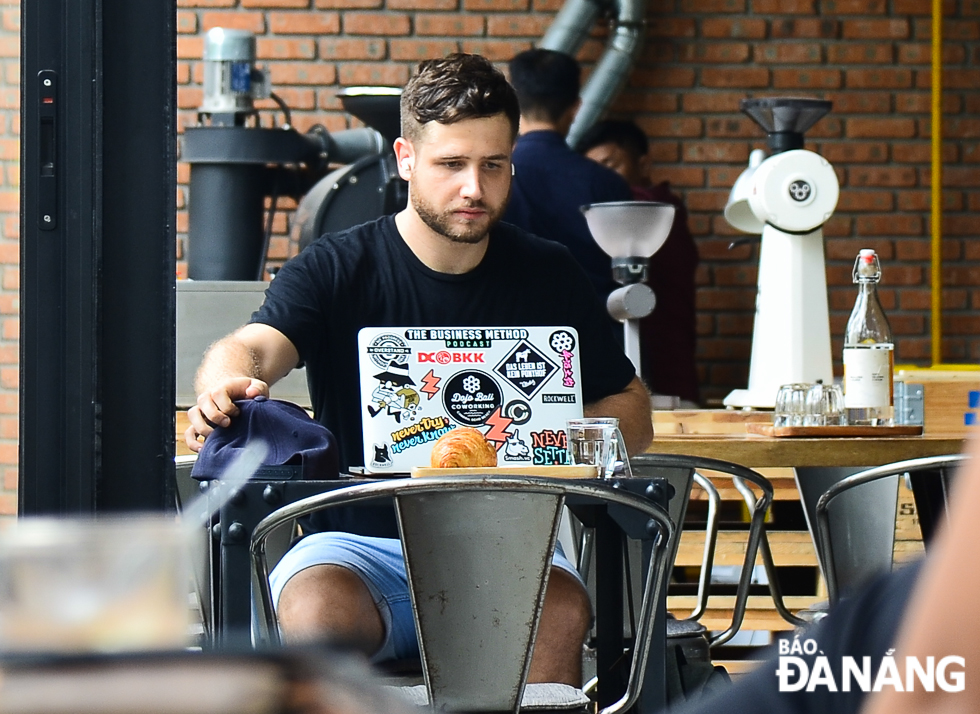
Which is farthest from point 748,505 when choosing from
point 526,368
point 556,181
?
point 556,181

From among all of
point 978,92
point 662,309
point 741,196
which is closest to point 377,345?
point 741,196

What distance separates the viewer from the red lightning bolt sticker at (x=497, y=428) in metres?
2.08

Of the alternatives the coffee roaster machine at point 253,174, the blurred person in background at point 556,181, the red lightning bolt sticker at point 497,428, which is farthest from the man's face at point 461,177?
the coffee roaster machine at point 253,174

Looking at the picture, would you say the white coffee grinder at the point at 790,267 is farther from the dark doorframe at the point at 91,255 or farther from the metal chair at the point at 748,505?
the dark doorframe at the point at 91,255

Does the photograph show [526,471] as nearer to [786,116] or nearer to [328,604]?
[328,604]

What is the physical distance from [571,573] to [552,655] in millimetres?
145

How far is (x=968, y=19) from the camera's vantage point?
5102mm

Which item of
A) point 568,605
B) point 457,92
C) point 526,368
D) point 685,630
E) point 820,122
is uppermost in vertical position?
point 820,122

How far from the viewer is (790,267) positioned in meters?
3.20

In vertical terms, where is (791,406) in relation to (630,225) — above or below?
below

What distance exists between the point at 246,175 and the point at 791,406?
234cm

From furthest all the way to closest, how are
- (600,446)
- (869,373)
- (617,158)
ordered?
(617,158), (869,373), (600,446)

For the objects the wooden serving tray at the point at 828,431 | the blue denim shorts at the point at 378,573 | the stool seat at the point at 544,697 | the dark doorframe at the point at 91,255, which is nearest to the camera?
the stool seat at the point at 544,697

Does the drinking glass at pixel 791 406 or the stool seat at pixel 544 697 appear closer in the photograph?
the stool seat at pixel 544 697
